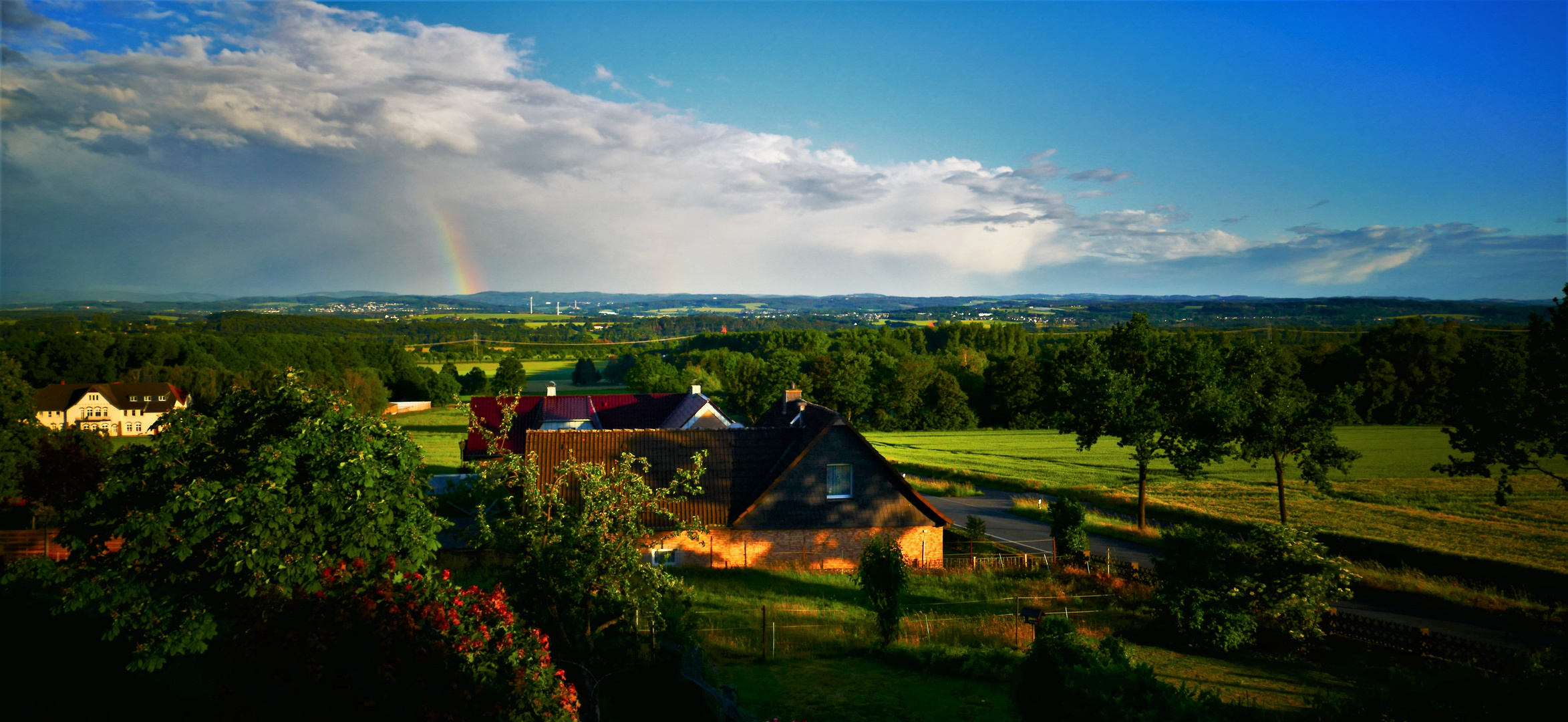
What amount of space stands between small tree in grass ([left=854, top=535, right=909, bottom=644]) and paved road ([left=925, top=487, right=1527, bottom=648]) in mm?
6417

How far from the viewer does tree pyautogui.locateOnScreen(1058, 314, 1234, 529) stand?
92.3ft

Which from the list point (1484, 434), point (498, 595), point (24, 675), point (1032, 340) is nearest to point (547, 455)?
point (24, 675)

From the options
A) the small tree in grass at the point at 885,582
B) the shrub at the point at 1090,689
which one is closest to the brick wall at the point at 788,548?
the small tree in grass at the point at 885,582

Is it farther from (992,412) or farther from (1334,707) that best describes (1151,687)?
(992,412)

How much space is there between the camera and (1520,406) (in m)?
25.4

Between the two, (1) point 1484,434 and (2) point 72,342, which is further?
(2) point 72,342

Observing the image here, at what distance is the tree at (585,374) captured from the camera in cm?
13238

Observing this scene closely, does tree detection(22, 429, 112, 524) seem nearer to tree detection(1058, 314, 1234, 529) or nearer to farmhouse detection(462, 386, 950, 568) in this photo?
farmhouse detection(462, 386, 950, 568)

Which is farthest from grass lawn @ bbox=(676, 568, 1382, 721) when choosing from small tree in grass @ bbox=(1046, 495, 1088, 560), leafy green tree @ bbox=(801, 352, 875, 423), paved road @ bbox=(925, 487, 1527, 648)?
leafy green tree @ bbox=(801, 352, 875, 423)

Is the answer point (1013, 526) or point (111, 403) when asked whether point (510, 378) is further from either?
point (1013, 526)

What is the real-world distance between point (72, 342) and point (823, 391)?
103 metres

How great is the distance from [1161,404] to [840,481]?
1383 cm

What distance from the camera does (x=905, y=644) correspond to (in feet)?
51.8

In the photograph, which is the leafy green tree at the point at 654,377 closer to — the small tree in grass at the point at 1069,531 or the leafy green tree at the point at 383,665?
the small tree in grass at the point at 1069,531
